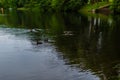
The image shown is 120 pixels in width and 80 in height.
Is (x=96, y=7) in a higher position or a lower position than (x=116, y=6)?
lower

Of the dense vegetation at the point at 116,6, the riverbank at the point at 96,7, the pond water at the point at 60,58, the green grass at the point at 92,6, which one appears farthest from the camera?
the green grass at the point at 92,6

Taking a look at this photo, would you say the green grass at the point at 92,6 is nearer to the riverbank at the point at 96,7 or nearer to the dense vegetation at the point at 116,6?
the riverbank at the point at 96,7

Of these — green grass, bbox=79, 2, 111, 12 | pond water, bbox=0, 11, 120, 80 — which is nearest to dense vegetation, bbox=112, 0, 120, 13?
green grass, bbox=79, 2, 111, 12

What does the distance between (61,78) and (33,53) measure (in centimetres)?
969

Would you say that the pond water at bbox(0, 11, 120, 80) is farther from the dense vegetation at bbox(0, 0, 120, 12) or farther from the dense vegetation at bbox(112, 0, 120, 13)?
the dense vegetation at bbox(0, 0, 120, 12)

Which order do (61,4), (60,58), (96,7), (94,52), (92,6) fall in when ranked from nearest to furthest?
(60,58)
(94,52)
(96,7)
(92,6)
(61,4)

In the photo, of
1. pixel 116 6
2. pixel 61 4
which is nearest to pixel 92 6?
pixel 61 4

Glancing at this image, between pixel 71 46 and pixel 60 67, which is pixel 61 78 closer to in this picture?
pixel 60 67

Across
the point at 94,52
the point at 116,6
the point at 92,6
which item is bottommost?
the point at 94,52

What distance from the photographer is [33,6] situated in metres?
146

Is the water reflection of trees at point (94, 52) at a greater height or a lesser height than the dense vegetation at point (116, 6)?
lesser

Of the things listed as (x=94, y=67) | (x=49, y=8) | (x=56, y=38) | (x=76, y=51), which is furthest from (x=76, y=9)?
(x=94, y=67)

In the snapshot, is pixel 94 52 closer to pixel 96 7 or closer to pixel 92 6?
pixel 96 7

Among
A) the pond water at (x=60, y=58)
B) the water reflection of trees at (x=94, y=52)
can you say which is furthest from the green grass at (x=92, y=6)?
the pond water at (x=60, y=58)
